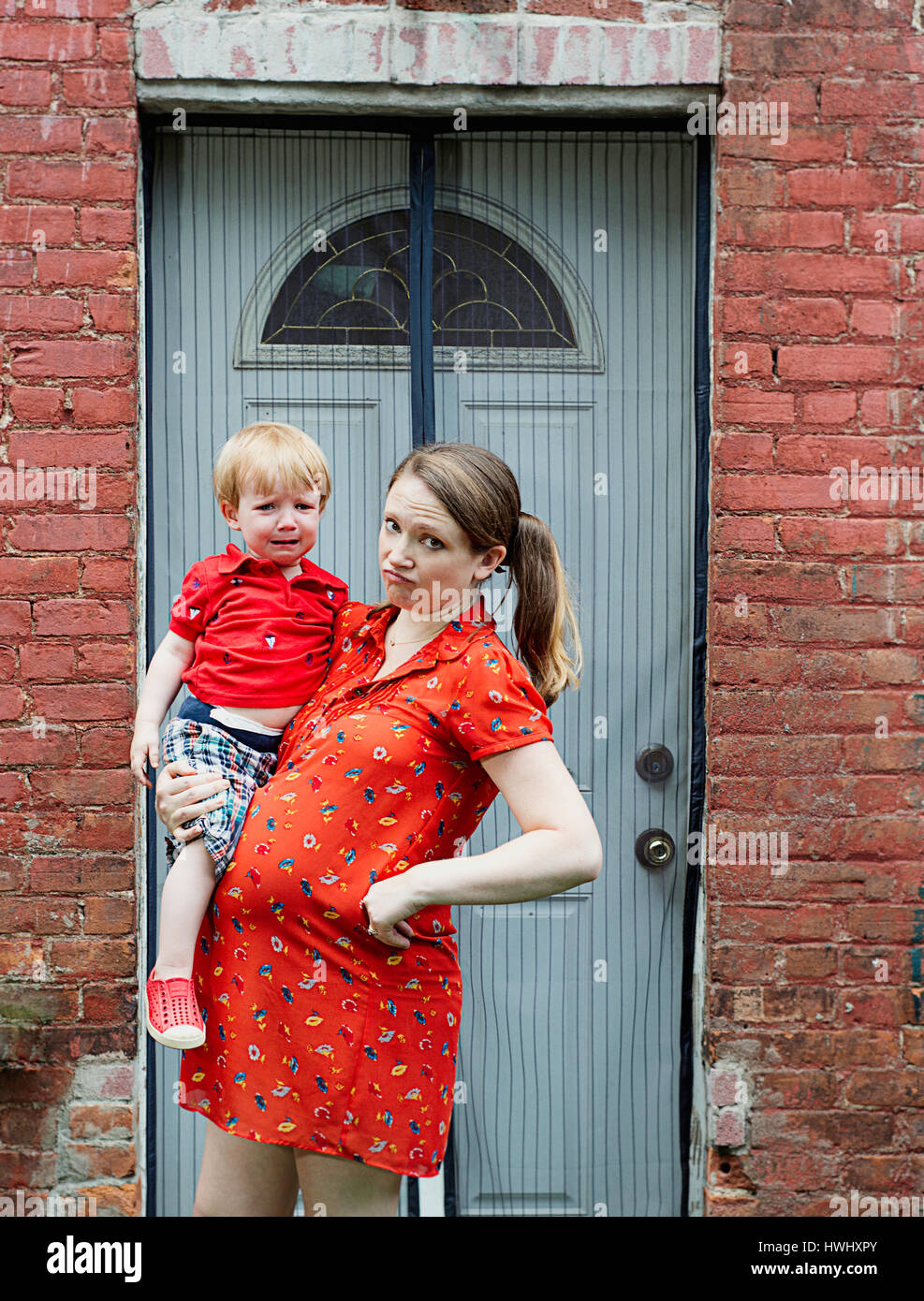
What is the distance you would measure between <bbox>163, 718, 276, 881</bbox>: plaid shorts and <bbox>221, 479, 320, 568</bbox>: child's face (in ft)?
1.04

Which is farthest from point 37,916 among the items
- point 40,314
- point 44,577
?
point 40,314

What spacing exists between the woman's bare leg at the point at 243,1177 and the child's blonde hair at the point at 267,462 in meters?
1.01

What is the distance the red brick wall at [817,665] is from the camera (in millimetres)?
2684

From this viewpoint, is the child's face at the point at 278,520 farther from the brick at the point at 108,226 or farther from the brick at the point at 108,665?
the brick at the point at 108,226

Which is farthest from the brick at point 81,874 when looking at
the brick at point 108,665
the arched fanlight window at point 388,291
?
the arched fanlight window at point 388,291

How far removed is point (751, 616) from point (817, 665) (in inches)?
7.9

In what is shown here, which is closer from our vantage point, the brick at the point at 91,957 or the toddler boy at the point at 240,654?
the toddler boy at the point at 240,654

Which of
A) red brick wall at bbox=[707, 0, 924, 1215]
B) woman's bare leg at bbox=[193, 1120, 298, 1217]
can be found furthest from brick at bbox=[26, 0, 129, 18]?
woman's bare leg at bbox=[193, 1120, 298, 1217]

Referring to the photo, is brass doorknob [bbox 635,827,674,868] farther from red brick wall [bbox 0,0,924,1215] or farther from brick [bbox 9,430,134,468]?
brick [bbox 9,430,134,468]

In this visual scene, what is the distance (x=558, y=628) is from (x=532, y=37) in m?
1.66

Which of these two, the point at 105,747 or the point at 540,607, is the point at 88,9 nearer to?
the point at 105,747

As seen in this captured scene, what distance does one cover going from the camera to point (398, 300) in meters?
2.85
